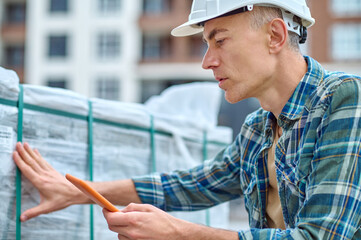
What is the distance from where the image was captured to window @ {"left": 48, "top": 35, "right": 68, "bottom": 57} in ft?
66.8

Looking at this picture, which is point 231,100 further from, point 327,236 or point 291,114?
point 327,236

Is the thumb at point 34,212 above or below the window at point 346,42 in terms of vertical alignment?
below

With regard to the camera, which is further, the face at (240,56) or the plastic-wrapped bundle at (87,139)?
the plastic-wrapped bundle at (87,139)

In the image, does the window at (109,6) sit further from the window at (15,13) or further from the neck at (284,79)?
the neck at (284,79)

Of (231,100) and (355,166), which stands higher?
(231,100)

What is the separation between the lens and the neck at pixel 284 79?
61.7 inches

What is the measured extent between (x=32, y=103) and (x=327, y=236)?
1.24 metres

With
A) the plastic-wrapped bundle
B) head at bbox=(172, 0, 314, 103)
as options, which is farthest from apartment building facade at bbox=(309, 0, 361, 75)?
head at bbox=(172, 0, 314, 103)

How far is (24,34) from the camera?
20969 mm

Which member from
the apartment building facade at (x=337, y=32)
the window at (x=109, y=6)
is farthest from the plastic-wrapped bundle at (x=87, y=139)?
the window at (x=109, y=6)

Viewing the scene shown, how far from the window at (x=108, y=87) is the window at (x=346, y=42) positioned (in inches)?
368

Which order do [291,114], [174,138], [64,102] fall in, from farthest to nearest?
[174,138]
[64,102]
[291,114]

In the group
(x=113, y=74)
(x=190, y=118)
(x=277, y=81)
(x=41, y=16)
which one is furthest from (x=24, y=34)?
(x=277, y=81)

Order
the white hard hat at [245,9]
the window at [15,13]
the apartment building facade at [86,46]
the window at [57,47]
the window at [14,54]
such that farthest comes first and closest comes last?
1. the window at [15,13]
2. the window at [14,54]
3. the window at [57,47]
4. the apartment building facade at [86,46]
5. the white hard hat at [245,9]
